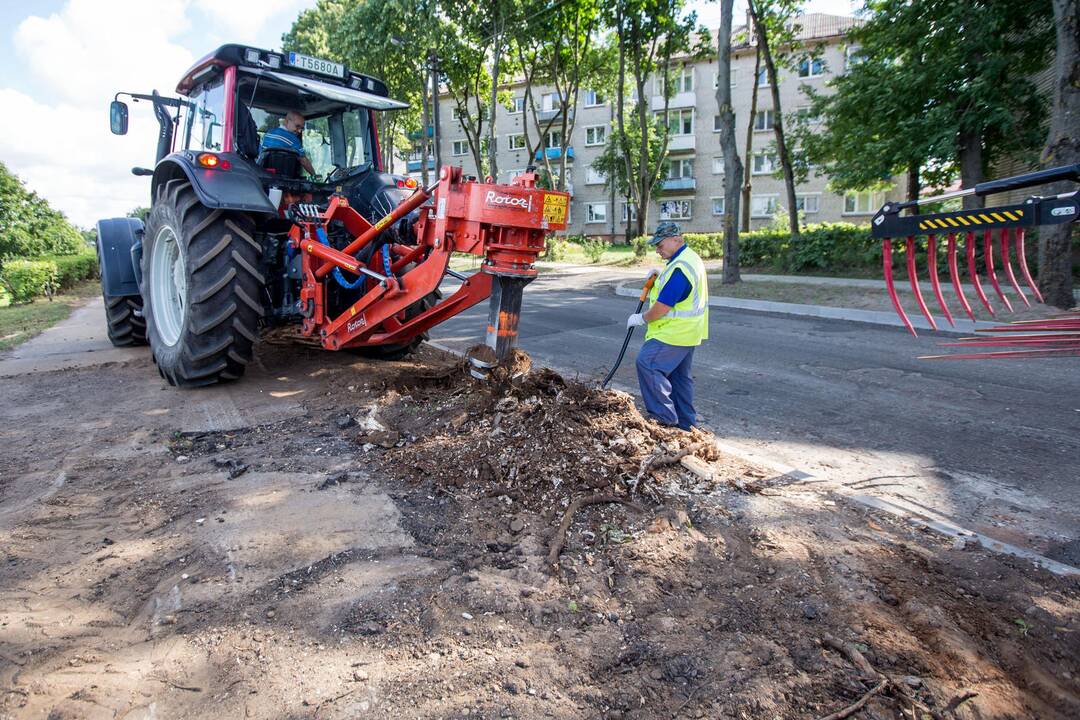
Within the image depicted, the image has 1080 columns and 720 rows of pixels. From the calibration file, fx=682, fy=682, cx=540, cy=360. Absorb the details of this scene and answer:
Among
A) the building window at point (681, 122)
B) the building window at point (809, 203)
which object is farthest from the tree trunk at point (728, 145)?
the building window at point (681, 122)

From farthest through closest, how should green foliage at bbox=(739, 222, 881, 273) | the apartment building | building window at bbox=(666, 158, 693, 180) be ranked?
building window at bbox=(666, 158, 693, 180) → the apartment building → green foliage at bbox=(739, 222, 881, 273)

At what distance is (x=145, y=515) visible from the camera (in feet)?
11.9

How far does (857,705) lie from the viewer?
2.21 meters

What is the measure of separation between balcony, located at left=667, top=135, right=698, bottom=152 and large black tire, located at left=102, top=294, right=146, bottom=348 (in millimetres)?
39614

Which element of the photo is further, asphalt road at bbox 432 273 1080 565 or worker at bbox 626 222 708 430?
worker at bbox 626 222 708 430

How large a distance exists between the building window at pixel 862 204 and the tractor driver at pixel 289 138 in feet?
125

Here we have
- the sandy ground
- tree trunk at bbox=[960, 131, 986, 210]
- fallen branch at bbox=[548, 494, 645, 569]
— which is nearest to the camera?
the sandy ground

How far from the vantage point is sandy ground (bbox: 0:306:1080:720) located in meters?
2.29

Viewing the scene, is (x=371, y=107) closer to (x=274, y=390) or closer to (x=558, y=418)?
(x=274, y=390)

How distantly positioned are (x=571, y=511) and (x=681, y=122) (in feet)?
147

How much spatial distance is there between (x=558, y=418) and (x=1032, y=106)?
55.8 feet

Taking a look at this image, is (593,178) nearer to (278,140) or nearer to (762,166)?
(762,166)

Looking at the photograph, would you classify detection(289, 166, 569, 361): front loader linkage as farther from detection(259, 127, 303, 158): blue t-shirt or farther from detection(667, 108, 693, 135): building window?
detection(667, 108, 693, 135): building window

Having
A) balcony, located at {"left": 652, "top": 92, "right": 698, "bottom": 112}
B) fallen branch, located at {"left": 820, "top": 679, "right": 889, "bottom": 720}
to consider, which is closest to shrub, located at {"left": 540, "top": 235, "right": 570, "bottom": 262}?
balcony, located at {"left": 652, "top": 92, "right": 698, "bottom": 112}
